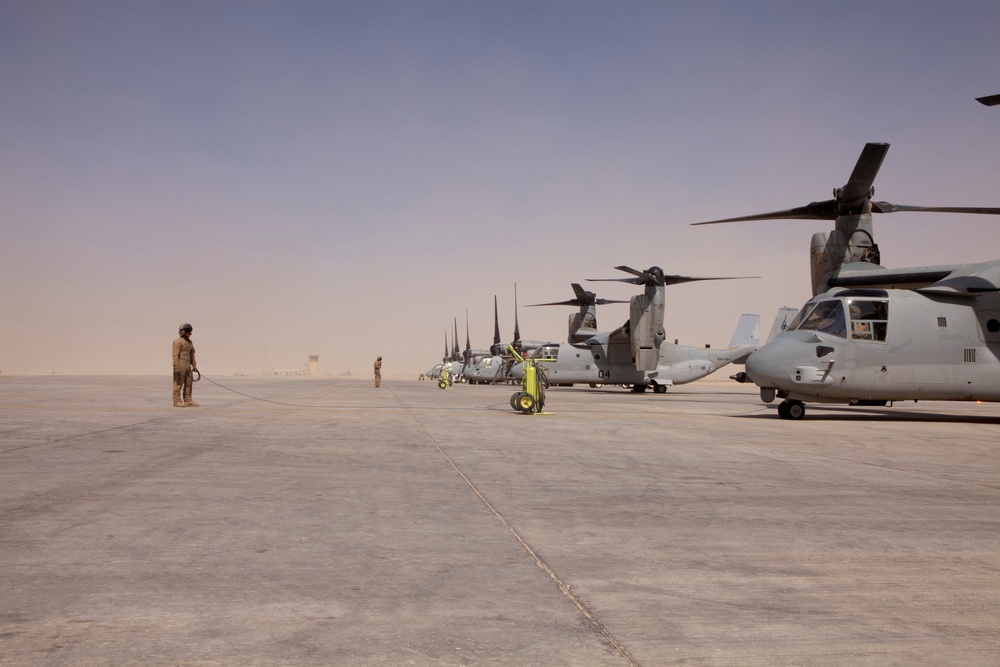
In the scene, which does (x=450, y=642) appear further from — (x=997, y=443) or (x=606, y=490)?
(x=997, y=443)

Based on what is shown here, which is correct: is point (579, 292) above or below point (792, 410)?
above

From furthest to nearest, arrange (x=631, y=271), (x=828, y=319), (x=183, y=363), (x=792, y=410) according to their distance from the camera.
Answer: (x=631, y=271), (x=183, y=363), (x=792, y=410), (x=828, y=319)

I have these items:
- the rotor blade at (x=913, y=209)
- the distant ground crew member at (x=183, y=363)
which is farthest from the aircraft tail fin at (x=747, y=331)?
the distant ground crew member at (x=183, y=363)

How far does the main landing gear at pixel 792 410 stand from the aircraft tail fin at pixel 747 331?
1277 inches

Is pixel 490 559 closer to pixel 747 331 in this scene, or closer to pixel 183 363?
pixel 183 363

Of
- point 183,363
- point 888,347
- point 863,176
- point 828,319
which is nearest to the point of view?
point 888,347

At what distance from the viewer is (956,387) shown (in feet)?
54.5

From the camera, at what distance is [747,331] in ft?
162

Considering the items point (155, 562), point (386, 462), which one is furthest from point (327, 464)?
point (155, 562)

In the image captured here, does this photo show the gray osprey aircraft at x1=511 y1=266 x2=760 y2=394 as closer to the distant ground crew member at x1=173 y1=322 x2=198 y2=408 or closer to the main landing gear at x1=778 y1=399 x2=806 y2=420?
the main landing gear at x1=778 y1=399 x2=806 y2=420

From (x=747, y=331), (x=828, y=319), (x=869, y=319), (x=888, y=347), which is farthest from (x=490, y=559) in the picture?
(x=747, y=331)

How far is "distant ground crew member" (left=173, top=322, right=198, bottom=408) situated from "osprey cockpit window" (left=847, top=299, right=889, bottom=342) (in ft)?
49.3

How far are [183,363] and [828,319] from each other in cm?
1505

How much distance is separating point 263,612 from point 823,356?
50.0 feet
